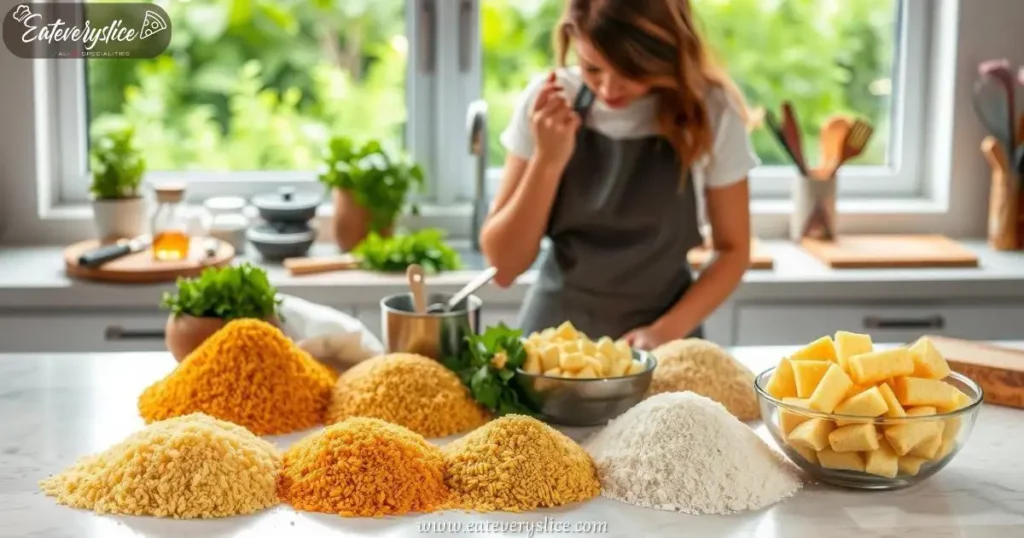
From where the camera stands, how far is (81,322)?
10.2ft

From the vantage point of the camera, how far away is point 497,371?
1.84 meters

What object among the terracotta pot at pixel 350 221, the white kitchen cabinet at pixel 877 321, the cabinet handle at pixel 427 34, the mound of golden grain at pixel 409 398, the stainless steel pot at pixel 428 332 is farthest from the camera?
the cabinet handle at pixel 427 34

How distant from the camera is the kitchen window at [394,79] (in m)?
3.66

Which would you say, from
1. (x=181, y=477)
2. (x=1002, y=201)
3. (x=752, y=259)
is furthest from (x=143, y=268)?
(x=1002, y=201)

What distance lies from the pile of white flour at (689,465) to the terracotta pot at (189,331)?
63 cm

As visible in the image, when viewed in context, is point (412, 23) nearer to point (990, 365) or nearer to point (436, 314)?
point (436, 314)

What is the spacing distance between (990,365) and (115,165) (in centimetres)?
215

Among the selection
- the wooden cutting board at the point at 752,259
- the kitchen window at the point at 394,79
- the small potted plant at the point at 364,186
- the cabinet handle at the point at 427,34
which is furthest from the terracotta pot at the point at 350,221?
the wooden cutting board at the point at 752,259

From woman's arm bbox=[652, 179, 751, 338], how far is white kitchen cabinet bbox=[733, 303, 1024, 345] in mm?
598

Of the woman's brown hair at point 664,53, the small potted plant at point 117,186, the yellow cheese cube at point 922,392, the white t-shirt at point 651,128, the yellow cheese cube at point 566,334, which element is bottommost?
the yellow cheese cube at point 922,392

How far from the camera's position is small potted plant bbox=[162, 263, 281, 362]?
6.48 feet

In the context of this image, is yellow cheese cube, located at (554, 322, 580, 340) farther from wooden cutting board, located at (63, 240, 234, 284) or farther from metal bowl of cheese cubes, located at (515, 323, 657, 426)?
wooden cutting board, located at (63, 240, 234, 284)

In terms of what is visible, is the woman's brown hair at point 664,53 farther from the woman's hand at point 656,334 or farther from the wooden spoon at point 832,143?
the wooden spoon at point 832,143

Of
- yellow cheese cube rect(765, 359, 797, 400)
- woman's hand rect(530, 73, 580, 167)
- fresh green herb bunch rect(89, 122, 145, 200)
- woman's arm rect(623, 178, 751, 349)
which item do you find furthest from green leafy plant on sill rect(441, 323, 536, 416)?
fresh green herb bunch rect(89, 122, 145, 200)
